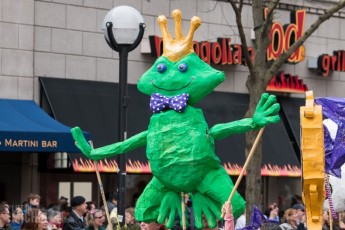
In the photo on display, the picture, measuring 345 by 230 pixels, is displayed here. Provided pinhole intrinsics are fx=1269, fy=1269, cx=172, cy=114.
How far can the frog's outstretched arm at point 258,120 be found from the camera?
1221 centimetres

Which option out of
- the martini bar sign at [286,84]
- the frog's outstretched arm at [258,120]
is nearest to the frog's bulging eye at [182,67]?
the frog's outstretched arm at [258,120]

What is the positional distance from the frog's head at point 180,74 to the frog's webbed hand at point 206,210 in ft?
3.17

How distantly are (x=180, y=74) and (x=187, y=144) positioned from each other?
73 cm

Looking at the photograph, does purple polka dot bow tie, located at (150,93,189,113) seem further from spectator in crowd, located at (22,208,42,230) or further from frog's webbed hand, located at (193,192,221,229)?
spectator in crowd, located at (22,208,42,230)

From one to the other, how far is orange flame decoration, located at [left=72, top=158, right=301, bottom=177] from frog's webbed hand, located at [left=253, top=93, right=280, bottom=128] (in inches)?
411

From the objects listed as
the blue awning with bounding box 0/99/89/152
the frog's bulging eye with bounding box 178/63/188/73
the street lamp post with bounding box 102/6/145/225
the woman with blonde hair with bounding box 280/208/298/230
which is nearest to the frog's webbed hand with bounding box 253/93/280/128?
the frog's bulging eye with bounding box 178/63/188/73

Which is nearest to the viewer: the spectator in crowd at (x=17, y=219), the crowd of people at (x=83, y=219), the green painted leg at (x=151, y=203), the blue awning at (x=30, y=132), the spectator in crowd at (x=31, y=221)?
the green painted leg at (x=151, y=203)

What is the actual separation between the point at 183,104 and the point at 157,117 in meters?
0.31

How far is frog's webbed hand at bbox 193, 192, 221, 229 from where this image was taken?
12.6m

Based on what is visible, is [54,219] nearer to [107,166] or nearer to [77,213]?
[77,213]

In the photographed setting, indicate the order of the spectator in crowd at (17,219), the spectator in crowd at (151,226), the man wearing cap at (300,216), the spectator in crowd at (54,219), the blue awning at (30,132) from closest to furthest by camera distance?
the spectator in crowd at (151,226)
the spectator in crowd at (54,219)
the spectator in crowd at (17,219)
the man wearing cap at (300,216)
the blue awning at (30,132)

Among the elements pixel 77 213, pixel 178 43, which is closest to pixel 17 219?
pixel 77 213

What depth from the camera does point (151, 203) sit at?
12.8m

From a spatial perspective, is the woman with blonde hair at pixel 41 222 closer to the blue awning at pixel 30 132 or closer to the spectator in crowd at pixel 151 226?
the spectator in crowd at pixel 151 226
